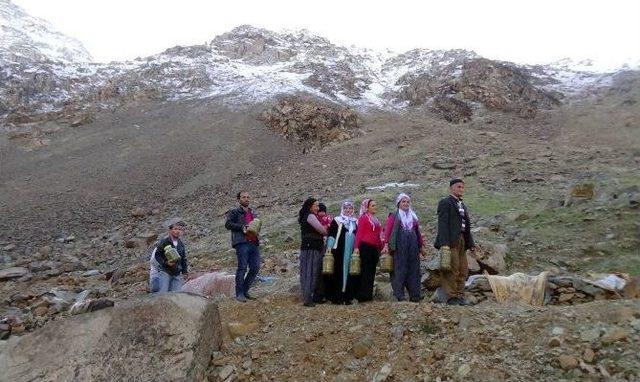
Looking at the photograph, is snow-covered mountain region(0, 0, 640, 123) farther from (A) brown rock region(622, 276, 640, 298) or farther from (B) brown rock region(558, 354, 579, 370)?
(B) brown rock region(558, 354, 579, 370)

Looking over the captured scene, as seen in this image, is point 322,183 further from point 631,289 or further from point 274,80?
point 274,80

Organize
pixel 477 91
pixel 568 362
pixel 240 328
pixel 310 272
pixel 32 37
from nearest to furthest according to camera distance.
→ pixel 568 362, pixel 240 328, pixel 310 272, pixel 477 91, pixel 32 37

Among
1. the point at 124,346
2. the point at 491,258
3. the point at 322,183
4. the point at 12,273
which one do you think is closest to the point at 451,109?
the point at 322,183

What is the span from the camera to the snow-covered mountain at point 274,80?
1382 inches

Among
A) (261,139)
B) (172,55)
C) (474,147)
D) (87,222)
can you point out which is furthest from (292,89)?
(87,222)

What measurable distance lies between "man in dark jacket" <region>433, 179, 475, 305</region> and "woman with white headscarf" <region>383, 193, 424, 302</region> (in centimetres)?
35

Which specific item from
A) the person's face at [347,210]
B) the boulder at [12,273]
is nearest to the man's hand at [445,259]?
the person's face at [347,210]

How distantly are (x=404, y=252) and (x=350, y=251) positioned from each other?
691mm

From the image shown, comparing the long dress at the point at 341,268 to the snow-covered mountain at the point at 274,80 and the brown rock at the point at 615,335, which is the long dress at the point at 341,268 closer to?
the brown rock at the point at 615,335

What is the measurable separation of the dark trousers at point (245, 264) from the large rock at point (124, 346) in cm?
166

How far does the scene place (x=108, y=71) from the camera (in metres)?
41.3

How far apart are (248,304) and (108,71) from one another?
40.0 meters

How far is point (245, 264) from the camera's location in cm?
675

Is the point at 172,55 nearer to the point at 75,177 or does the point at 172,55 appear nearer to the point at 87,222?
the point at 75,177
